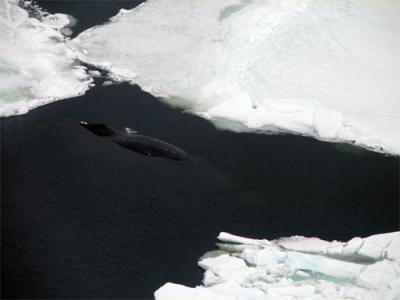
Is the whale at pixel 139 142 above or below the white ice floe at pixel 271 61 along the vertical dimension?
below

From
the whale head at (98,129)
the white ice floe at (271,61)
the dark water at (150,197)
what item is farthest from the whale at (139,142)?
the white ice floe at (271,61)

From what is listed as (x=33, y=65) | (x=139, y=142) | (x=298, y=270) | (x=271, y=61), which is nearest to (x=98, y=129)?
(x=139, y=142)

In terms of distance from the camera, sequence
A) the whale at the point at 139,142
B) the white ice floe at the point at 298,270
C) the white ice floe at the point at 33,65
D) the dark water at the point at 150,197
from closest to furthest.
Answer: the white ice floe at the point at 298,270
the dark water at the point at 150,197
the whale at the point at 139,142
the white ice floe at the point at 33,65

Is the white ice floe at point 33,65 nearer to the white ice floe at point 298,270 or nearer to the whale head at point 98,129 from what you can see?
the whale head at point 98,129

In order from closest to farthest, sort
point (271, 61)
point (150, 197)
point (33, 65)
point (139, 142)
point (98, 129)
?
1. point (150, 197)
2. point (139, 142)
3. point (98, 129)
4. point (271, 61)
5. point (33, 65)

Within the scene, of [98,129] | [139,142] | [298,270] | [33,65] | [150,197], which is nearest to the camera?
[298,270]

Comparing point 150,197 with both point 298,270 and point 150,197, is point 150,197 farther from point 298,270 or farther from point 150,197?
point 298,270

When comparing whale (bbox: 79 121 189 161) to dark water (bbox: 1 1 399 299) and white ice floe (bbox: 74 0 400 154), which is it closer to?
dark water (bbox: 1 1 399 299)

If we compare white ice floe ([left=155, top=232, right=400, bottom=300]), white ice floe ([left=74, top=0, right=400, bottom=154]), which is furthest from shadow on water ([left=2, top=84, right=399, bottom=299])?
white ice floe ([left=74, top=0, right=400, bottom=154])
